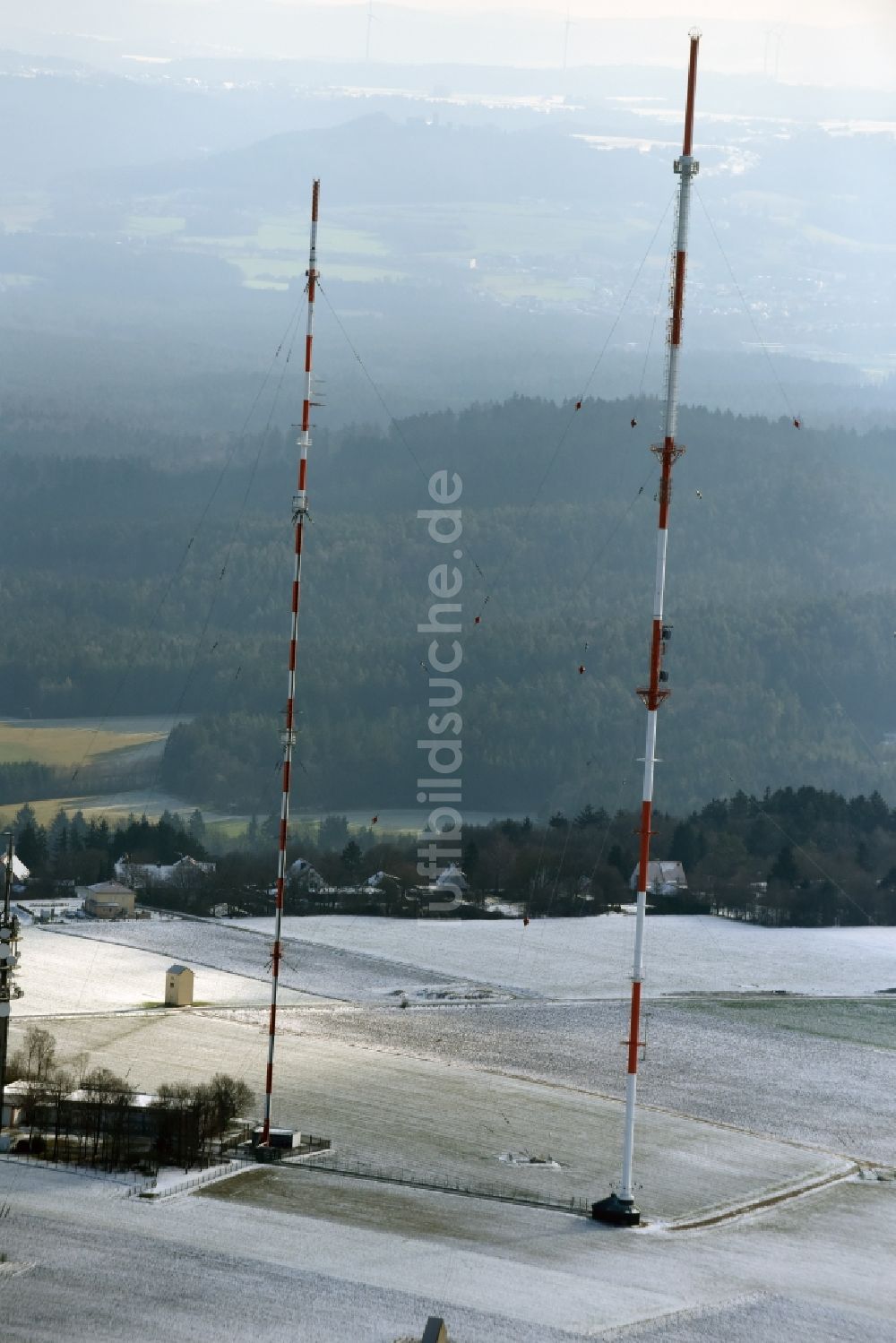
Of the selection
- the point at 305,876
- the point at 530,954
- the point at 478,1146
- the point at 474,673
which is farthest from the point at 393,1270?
the point at 474,673

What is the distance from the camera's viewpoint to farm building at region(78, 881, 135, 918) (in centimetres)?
8369

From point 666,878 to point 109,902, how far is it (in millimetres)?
29405

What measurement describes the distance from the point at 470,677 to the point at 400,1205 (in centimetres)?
12599

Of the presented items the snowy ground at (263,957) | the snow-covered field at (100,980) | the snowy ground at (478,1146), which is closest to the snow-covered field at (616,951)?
the snowy ground at (478,1146)

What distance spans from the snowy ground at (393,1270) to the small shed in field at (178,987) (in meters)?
20.5

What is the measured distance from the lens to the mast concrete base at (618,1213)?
40.8 metres

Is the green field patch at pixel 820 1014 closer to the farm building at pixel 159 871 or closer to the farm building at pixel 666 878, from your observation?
the farm building at pixel 666 878

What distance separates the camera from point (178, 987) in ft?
208

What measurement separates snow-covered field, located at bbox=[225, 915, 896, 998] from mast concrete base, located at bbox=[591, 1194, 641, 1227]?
101 ft

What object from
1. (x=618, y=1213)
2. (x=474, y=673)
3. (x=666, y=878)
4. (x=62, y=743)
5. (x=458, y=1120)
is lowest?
(x=618, y=1213)

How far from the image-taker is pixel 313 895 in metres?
93.6

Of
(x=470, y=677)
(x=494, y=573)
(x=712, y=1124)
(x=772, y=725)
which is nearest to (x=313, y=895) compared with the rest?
(x=712, y=1124)

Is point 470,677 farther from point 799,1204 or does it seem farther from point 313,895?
point 799,1204

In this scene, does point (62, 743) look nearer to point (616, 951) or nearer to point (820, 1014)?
point (616, 951)
